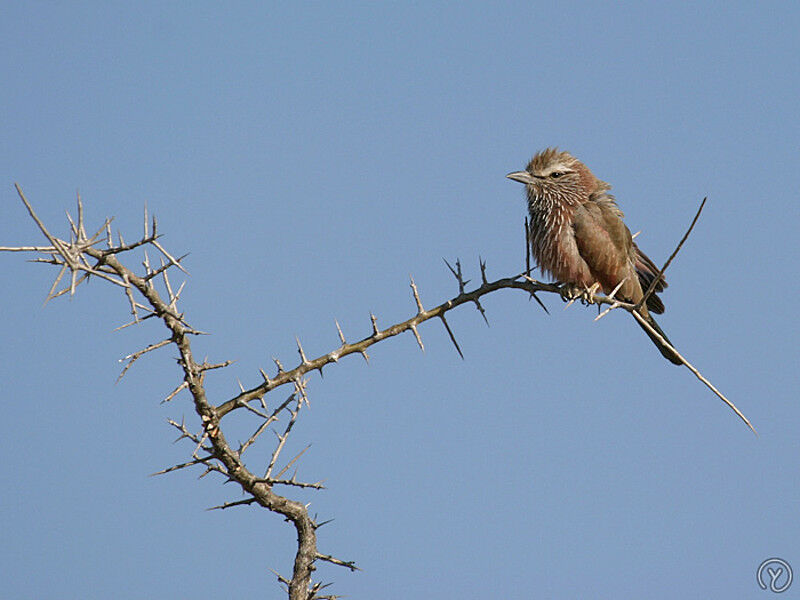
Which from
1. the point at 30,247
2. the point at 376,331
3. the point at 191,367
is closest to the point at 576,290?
the point at 376,331

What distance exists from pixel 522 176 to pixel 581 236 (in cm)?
95

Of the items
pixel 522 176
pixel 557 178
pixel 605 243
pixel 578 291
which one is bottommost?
pixel 578 291

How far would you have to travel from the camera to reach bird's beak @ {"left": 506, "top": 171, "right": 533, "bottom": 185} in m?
7.75

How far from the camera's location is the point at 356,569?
4094 millimetres

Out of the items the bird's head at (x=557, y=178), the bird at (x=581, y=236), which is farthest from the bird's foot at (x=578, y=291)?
the bird's head at (x=557, y=178)

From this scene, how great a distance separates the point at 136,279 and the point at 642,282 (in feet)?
18.0

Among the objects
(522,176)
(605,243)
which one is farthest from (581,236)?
(522,176)

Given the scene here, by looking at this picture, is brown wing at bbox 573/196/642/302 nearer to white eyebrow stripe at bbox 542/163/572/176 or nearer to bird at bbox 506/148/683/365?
bird at bbox 506/148/683/365

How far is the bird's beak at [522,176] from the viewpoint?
25.4 ft

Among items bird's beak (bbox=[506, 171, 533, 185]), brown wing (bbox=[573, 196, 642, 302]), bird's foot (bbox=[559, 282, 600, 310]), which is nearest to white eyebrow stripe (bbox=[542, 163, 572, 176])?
bird's beak (bbox=[506, 171, 533, 185])

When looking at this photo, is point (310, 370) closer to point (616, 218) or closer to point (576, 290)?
point (576, 290)

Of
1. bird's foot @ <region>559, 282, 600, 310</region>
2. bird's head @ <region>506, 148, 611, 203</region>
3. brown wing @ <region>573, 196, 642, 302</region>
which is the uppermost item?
bird's head @ <region>506, 148, 611, 203</region>

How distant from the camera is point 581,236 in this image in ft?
23.6

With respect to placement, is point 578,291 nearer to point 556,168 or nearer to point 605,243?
point 605,243
